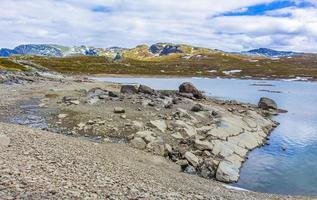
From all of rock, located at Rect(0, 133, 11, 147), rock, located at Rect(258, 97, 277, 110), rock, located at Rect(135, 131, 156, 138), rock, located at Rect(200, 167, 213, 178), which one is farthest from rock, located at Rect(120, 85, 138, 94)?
rock, located at Rect(0, 133, 11, 147)

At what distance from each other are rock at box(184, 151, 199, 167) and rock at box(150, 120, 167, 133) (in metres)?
5.03

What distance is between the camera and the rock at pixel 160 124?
3844 centimetres

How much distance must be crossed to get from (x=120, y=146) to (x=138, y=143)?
2.03 metres

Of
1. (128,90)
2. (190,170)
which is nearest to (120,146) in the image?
(190,170)

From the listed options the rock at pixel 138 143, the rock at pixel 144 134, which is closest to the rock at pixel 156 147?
the rock at pixel 138 143

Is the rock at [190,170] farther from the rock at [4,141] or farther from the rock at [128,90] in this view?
the rock at [128,90]

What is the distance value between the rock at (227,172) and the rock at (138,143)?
6.74 m

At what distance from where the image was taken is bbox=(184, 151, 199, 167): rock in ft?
107

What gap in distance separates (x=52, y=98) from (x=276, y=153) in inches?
1129

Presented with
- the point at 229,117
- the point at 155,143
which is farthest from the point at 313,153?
the point at 155,143

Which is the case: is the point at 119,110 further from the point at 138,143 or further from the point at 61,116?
the point at 138,143

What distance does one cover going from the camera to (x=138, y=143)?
34.2 m

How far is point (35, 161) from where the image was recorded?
2145 centimetres

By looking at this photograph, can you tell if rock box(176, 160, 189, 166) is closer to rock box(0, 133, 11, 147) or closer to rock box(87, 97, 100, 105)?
rock box(0, 133, 11, 147)
